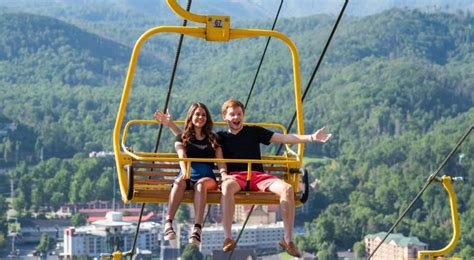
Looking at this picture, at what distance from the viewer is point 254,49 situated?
15812 centimetres

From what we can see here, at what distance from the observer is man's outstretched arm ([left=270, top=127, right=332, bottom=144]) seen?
7856mm

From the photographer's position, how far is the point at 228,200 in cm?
782

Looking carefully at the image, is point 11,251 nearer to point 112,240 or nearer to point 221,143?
point 112,240

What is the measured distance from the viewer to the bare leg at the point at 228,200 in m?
7.70

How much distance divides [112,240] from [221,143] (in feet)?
257

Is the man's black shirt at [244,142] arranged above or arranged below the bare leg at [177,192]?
above

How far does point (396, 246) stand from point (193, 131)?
71595 mm

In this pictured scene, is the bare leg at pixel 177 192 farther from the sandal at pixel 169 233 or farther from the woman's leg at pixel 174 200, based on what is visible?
the sandal at pixel 169 233

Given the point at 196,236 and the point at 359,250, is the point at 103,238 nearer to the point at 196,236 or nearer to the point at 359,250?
the point at 359,250

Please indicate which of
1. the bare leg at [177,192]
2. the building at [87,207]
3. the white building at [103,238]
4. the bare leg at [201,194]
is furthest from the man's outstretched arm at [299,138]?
the building at [87,207]

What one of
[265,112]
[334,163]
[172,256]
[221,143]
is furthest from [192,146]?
[265,112]

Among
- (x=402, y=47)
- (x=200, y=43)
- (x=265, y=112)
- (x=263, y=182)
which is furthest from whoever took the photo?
(x=200, y=43)

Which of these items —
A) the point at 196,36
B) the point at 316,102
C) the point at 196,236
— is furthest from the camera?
the point at 316,102

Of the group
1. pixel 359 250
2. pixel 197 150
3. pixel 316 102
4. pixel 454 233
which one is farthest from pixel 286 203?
pixel 316 102
